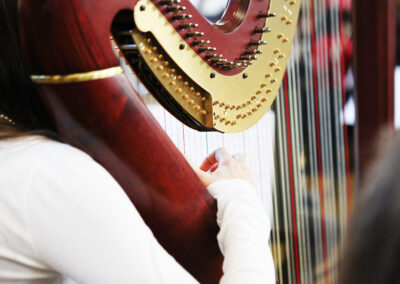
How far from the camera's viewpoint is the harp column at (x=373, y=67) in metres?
1.31

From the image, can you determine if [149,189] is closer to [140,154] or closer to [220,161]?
[140,154]

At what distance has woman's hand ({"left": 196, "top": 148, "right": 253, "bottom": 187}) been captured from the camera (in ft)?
3.01

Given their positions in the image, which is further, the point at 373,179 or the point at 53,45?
the point at 53,45

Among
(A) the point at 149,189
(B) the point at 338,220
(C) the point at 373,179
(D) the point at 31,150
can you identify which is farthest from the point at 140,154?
(B) the point at 338,220

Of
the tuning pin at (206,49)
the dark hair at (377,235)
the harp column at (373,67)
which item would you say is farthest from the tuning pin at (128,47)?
the harp column at (373,67)

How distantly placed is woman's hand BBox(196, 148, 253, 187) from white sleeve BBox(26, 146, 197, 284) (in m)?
0.21

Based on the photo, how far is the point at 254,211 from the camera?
0.85 m

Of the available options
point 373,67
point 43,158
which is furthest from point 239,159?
point 373,67

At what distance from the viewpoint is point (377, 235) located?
1.15 ft

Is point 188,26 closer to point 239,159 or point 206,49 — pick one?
point 206,49

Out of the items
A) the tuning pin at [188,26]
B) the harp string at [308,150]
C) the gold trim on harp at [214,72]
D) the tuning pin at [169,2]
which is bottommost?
the harp string at [308,150]

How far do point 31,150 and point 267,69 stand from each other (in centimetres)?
45

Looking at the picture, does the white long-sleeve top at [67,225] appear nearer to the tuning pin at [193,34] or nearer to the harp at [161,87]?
the harp at [161,87]

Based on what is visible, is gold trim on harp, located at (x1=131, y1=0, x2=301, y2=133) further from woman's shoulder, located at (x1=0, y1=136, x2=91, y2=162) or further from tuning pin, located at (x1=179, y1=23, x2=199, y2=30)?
woman's shoulder, located at (x1=0, y1=136, x2=91, y2=162)
